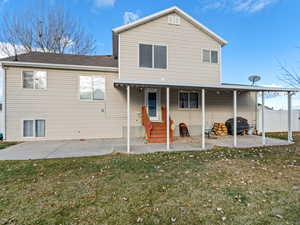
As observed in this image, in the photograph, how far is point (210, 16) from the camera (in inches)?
507

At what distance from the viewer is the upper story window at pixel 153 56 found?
901 centimetres

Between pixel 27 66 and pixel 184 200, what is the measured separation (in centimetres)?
936

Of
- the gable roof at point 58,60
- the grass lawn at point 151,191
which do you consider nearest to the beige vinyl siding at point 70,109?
the gable roof at point 58,60

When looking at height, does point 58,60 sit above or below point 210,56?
below

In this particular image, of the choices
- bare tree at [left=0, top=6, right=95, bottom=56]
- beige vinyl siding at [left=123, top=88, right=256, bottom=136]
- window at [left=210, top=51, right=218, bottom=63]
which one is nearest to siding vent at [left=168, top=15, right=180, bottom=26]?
window at [left=210, top=51, right=218, bottom=63]

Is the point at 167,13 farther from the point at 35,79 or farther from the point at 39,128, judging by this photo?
the point at 39,128

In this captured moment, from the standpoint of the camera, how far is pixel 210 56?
32.5 ft

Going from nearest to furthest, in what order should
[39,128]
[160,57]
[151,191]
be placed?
[151,191], [39,128], [160,57]

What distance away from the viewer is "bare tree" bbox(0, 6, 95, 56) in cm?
1398

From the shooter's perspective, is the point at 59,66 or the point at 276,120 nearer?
the point at 59,66

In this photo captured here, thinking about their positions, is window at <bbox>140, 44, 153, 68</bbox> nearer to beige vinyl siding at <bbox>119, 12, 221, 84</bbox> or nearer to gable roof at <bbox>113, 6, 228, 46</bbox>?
beige vinyl siding at <bbox>119, 12, 221, 84</bbox>

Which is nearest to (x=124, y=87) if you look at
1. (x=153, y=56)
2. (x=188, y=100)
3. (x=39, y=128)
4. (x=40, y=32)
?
(x=153, y=56)

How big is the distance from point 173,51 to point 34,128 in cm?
866

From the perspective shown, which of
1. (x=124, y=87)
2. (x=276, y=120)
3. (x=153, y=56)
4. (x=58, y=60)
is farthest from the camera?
(x=276, y=120)
